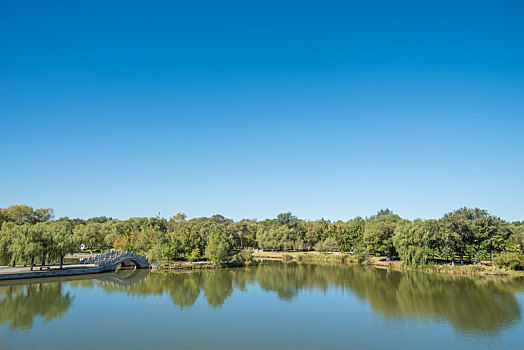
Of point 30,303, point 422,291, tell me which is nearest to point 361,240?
point 422,291

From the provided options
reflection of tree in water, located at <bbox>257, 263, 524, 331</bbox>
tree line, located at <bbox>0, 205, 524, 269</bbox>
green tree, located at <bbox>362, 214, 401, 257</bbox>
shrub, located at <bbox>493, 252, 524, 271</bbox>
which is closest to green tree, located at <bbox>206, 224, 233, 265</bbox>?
tree line, located at <bbox>0, 205, 524, 269</bbox>

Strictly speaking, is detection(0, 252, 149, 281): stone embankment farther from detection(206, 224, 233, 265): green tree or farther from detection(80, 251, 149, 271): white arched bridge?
detection(206, 224, 233, 265): green tree

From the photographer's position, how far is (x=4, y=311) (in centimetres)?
2444

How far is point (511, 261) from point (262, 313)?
34.2 metres

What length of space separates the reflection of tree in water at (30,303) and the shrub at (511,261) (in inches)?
1860

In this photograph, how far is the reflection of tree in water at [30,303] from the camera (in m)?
23.0

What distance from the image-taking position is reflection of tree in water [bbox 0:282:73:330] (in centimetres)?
2299

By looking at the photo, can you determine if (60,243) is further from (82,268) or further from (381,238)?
(381,238)

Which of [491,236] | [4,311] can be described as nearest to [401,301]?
[491,236]

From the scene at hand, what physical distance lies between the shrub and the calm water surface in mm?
4727

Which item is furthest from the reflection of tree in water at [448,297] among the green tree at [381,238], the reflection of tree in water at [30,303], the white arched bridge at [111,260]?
the white arched bridge at [111,260]

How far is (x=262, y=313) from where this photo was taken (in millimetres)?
26047

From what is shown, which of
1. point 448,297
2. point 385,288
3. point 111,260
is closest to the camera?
point 448,297

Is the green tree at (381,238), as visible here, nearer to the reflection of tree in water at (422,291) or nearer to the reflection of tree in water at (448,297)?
the reflection of tree in water at (422,291)
